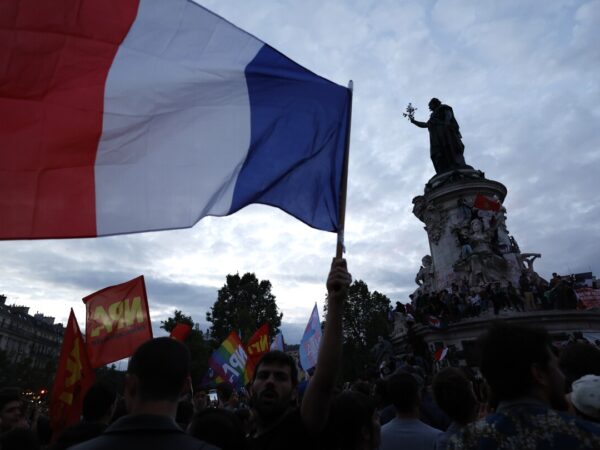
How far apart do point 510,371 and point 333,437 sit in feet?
3.85

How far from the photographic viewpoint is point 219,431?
8.98 feet

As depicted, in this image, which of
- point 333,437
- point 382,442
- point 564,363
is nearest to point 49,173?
point 333,437

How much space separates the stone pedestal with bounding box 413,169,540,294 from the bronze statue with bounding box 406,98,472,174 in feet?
4.68

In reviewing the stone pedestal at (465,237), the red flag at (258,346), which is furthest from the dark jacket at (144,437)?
the stone pedestal at (465,237)

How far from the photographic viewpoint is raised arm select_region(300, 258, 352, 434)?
2.30m

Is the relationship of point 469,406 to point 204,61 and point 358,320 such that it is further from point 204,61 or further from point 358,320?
point 358,320

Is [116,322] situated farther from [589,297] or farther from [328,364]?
[589,297]

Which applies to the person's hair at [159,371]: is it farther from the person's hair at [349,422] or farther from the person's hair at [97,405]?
the person's hair at [97,405]

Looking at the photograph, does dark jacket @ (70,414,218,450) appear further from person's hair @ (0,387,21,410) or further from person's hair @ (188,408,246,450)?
person's hair @ (0,387,21,410)

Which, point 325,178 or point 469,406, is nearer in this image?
point 469,406

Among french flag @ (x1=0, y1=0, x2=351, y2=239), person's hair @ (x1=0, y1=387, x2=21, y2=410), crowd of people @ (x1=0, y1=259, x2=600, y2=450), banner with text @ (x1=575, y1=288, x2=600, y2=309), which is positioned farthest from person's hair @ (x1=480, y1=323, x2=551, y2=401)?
banner with text @ (x1=575, y1=288, x2=600, y2=309)

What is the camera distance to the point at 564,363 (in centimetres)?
317

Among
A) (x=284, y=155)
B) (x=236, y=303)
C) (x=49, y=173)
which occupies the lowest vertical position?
(x=49, y=173)

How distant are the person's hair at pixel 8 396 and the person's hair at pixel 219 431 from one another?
2916 mm
